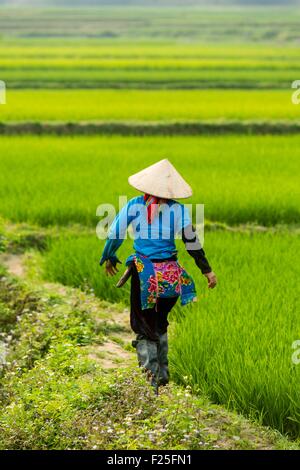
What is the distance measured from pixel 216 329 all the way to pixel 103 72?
69.9 feet

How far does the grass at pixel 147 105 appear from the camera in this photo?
1430 centimetres

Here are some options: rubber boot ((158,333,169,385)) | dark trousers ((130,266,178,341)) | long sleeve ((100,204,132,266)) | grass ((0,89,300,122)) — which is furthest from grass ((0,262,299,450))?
grass ((0,89,300,122))

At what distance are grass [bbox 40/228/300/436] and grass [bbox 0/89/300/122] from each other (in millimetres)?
7327

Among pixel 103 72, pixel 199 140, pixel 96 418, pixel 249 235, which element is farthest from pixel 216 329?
pixel 103 72

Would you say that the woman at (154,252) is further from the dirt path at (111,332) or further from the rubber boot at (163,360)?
the dirt path at (111,332)

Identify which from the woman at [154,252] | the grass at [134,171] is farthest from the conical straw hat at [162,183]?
the grass at [134,171]

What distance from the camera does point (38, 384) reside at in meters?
4.04

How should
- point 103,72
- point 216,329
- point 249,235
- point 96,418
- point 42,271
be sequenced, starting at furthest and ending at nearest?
point 103,72, point 249,235, point 42,271, point 216,329, point 96,418

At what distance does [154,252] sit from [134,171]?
5894mm

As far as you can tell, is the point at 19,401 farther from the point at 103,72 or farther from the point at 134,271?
the point at 103,72

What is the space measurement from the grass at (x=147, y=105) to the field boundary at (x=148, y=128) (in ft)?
0.70

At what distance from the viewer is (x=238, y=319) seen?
479 centimetres

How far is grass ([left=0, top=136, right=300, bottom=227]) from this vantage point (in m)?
8.20

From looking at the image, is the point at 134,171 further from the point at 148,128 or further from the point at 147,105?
the point at 147,105
